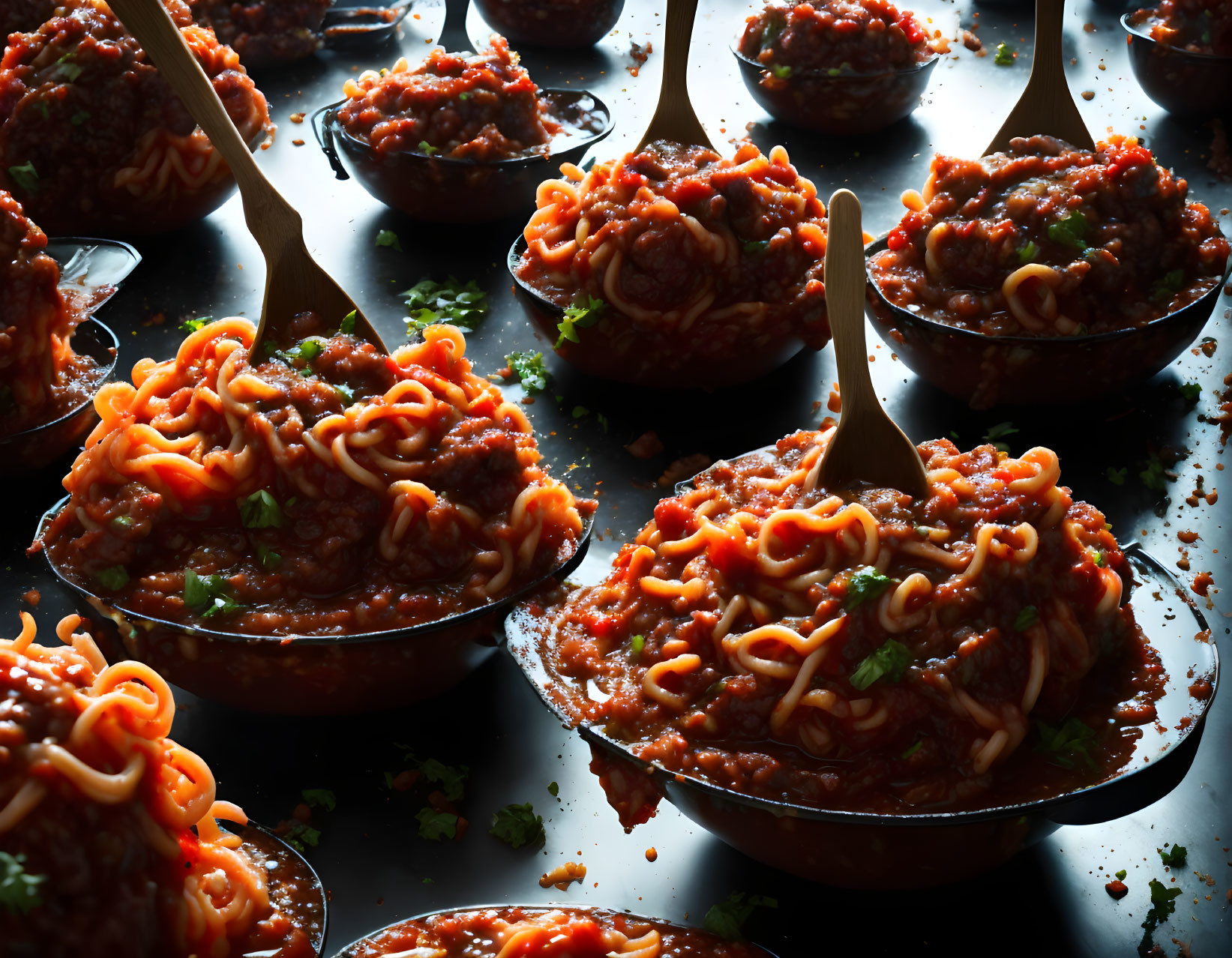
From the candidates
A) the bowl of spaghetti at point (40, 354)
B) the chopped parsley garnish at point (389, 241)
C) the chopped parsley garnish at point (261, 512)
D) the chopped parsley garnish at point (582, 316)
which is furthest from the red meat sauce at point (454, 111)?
the chopped parsley garnish at point (261, 512)

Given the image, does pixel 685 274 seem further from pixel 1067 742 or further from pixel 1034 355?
pixel 1067 742

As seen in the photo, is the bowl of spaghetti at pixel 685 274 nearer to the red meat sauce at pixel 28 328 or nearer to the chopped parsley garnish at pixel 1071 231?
the chopped parsley garnish at pixel 1071 231

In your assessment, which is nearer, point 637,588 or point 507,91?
point 637,588

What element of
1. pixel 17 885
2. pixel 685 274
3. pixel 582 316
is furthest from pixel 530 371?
pixel 17 885

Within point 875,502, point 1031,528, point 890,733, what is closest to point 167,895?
point 890,733

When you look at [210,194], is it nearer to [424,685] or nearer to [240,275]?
[240,275]
